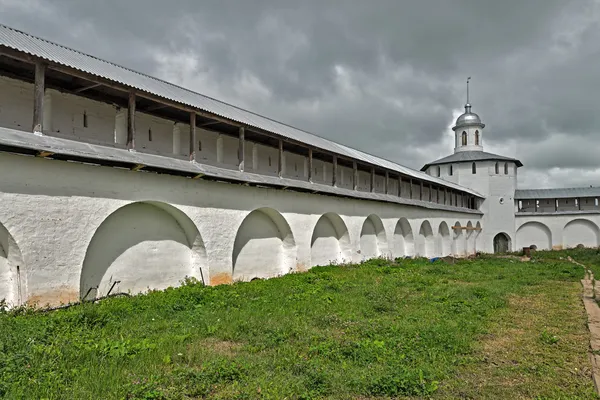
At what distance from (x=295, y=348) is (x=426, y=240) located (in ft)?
65.2

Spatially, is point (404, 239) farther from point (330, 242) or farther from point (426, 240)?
point (330, 242)

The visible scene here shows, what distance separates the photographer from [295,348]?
5.24 meters

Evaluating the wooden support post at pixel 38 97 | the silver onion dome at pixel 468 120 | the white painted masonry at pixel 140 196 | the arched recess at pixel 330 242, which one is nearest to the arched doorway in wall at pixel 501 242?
the silver onion dome at pixel 468 120

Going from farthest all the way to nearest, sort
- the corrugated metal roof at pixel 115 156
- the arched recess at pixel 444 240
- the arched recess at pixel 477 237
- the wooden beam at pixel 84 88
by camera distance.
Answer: the arched recess at pixel 477 237, the arched recess at pixel 444 240, the wooden beam at pixel 84 88, the corrugated metal roof at pixel 115 156

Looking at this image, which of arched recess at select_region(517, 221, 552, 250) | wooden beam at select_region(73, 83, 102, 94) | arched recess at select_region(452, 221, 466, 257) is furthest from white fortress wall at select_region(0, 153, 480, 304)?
arched recess at select_region(517, 221, 552, 250)

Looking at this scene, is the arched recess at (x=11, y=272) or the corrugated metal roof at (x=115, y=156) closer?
the corrugated metal roof at (x=115, y=156)

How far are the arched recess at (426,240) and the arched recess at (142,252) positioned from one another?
53.1ft

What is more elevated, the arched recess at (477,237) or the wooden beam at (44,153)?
the wooden beam at (44,153)

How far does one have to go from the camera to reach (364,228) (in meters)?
17.8

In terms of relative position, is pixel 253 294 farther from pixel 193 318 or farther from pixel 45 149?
pixel 45 149

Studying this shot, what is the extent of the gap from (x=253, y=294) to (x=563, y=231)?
31.6m

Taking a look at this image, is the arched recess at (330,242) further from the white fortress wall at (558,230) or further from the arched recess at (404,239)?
the white fortress wall at (558,230)

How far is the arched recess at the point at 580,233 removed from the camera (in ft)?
103

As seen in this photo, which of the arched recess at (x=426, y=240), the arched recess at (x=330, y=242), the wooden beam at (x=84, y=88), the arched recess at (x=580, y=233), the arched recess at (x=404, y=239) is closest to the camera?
the wooden beam at (x=84, y=88)
